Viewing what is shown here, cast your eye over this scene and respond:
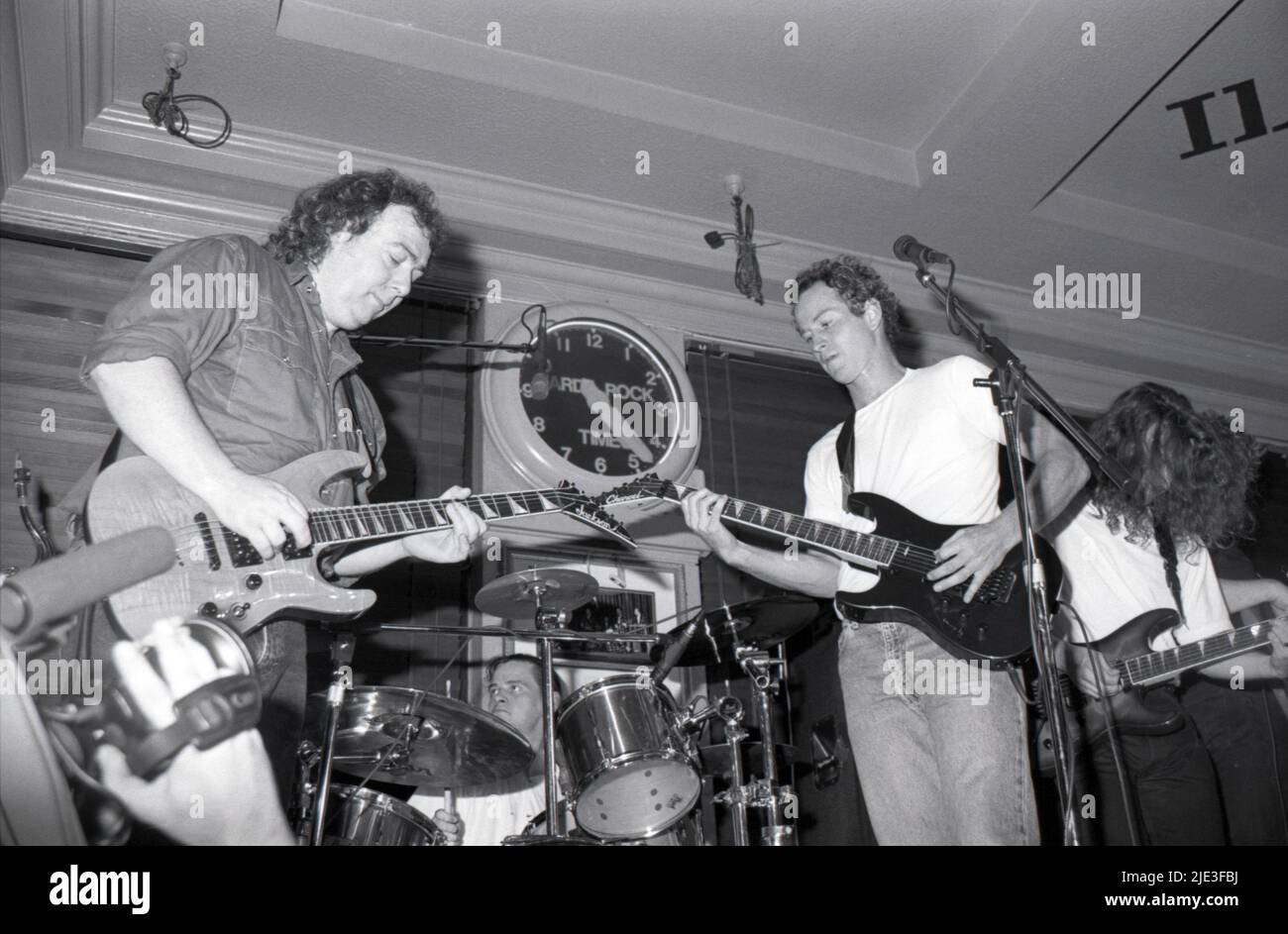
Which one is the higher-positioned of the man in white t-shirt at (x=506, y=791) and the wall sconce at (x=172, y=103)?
the wall sconce at (x=172, y=103)

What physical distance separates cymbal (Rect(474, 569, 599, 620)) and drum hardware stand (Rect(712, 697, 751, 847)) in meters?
0.55

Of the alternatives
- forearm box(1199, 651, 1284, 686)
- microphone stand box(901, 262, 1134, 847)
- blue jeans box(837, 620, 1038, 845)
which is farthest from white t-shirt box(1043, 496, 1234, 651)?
microphone stand box(901, 262, 1134, 847)

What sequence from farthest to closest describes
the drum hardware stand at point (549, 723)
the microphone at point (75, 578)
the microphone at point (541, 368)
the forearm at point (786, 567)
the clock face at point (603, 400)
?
the clock face at point (603, 400)
the microphone at point (541, 368)
the forearm at point (786, 567)
the drum hardware stand at point (549, 723)
the microphone at point (75, 578)

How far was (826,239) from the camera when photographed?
4.93 meters

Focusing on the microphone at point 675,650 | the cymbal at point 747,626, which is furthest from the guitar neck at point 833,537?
the microphone at point 675,650

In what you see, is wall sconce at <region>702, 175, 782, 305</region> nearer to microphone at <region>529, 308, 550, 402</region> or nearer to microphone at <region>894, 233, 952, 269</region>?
microphone at <region>529, 308, 550, 402</region>

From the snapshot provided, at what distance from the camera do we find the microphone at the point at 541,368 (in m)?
4.30

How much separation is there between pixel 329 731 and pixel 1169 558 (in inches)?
102

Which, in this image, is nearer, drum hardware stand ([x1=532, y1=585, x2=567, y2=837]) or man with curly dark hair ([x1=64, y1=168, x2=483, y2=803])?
man with curly dark hair ([x1=64, y1=168, x2=483, y2=803])

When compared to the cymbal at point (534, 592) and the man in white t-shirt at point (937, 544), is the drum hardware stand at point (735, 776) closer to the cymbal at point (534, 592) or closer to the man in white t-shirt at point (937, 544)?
the man in white t-shirt at point (937, 544)

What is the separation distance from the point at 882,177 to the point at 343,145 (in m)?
2.13

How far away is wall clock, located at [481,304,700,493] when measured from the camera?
14.2 feet

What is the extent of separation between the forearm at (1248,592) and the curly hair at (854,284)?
1.59 meters
